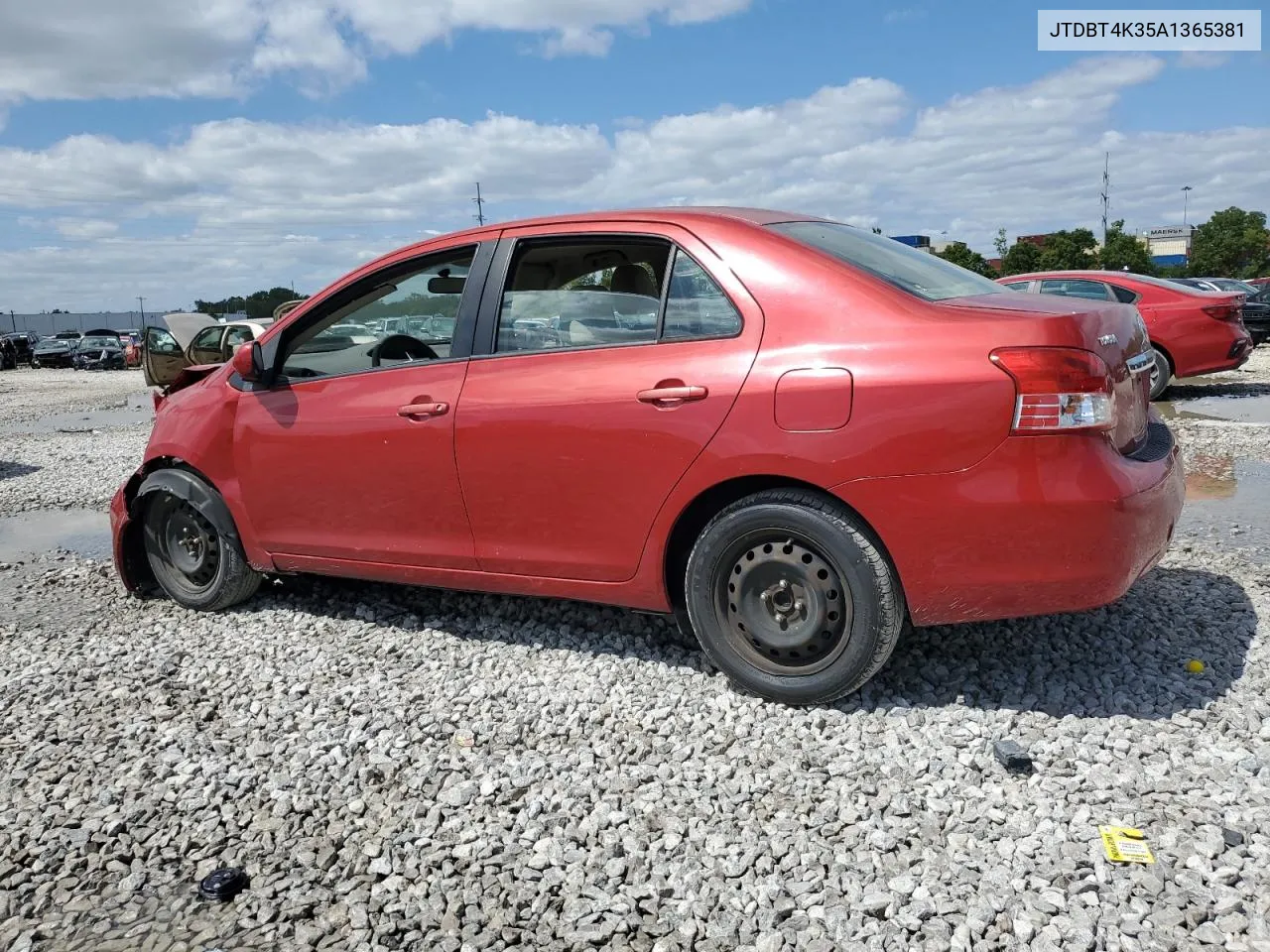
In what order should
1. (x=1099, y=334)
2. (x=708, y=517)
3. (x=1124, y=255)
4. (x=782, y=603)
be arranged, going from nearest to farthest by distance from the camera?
(x=1099, y=334), (x=782, y=603), (x=708, y=517), (x=1124, y=255)

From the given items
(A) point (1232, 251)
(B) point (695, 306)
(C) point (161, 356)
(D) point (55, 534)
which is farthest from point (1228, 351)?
(A) point (1232, 251)

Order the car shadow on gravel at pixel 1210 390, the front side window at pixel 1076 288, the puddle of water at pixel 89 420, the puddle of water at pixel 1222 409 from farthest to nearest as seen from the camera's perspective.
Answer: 1. the puddle of water at pixel 89 420
2. the car shadow on gravel at pixel 1210 390
3. the front side window at pixel 1076 288
4. the puddle of water at pixel 1222 409

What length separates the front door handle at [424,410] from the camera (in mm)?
4086

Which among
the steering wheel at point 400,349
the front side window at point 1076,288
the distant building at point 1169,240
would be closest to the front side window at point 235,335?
the front side window at point 1076,288

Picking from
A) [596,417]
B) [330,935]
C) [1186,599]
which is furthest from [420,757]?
[1186,599]

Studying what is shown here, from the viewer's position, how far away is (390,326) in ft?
14.9

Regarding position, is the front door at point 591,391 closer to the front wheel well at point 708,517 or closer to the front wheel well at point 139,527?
the front wheel well at point 708,517

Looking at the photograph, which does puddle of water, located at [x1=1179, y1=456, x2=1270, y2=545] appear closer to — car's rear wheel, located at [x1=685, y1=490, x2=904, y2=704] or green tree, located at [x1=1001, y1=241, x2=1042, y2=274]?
car's rear wheel, located at [x1=685, y1=490, x2=904, y2=704]

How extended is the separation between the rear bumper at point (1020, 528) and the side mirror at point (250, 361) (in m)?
2.76

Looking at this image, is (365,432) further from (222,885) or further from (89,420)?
(89,420)

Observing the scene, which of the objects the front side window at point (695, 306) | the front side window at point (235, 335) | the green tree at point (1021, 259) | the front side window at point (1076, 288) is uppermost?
the green tree at point (1021, 259)

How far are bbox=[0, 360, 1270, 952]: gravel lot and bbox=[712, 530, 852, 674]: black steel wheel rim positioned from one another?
23 centimetres

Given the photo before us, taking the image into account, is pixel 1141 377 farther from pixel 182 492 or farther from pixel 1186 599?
pixel 182 492

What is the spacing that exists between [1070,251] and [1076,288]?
4785 centimetres
